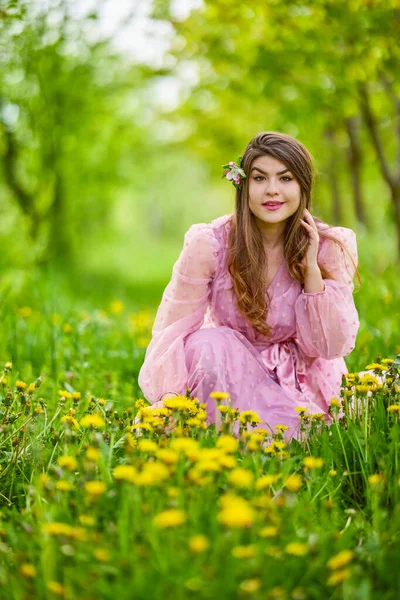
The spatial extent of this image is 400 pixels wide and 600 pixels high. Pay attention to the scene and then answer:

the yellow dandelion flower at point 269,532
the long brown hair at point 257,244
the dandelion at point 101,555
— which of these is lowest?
the dandelion at point 101,555

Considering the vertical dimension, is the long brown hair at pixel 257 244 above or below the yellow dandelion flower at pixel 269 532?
above

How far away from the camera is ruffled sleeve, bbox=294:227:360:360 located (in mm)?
2705

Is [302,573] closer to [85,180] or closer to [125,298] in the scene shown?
[125,298]

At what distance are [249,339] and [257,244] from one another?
409 millimetres

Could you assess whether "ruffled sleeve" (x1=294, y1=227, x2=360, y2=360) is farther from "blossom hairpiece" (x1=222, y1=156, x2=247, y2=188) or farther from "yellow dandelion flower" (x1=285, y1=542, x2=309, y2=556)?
"yellow dandelion flower" (x1=285, y1=542, x2=309, y2=556)

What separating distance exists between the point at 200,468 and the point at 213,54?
676 cm

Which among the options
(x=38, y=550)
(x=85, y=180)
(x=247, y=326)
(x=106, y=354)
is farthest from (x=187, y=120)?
(x=38, y=550)

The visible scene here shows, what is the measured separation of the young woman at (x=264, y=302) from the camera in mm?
2697

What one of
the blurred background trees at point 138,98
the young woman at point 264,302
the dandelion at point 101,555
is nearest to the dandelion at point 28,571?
the dandelion at point 101,555

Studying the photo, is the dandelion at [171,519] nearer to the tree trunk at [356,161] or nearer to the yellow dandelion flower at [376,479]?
the yellow dandelion flower at [376,479]

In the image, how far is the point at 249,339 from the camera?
9.49 ft

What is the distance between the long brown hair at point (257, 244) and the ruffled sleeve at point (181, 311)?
112mm

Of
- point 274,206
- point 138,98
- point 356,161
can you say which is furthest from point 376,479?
point 138,98

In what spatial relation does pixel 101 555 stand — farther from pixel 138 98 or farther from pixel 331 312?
pixel 138 98
